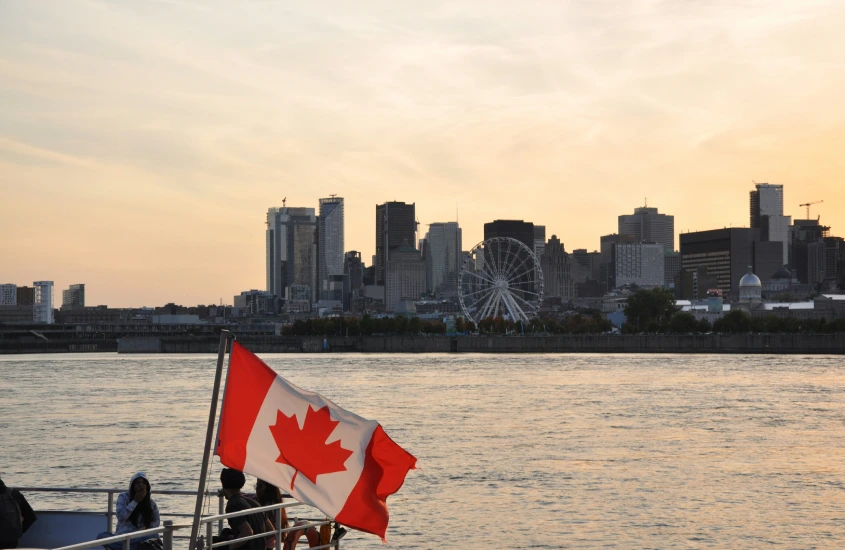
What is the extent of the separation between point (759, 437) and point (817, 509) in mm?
21507

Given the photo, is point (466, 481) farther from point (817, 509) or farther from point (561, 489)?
point (817, 509)

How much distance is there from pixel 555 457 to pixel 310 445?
32.7 m

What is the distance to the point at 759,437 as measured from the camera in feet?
174

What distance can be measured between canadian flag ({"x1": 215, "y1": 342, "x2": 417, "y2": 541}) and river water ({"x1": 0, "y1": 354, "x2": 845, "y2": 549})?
48.7 ft

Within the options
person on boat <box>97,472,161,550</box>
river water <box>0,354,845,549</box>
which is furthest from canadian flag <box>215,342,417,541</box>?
river water <box>0,354,845,549</box>

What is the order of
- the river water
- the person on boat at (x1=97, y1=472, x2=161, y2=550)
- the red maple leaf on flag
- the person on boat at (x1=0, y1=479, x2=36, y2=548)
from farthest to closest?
the river water, the person on boat at (x1=97, y1=472, x2=161, y2=550), the person on boat at (x1=0, y1=479, x2=36, y2=548), the red maple leaf on flag

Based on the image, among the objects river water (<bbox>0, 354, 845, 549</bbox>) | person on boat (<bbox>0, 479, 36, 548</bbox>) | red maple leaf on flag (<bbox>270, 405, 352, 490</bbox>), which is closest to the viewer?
red maple leaf on flag (<bbox>270, 405, 352, 490</bbox>)

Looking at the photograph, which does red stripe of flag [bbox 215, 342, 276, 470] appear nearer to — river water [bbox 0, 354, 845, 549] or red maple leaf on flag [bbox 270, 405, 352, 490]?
red maple leaf on flag [bbox 270, 405, 352, 490]

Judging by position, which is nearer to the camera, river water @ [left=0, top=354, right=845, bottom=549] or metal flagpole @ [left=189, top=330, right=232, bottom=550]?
metal flagpole @ [left=189, top=330, right=232, bottom=550]

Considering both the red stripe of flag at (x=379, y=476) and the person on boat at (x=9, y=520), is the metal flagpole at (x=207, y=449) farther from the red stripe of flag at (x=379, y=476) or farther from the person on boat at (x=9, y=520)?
the person on boat at (x=9, y=520)

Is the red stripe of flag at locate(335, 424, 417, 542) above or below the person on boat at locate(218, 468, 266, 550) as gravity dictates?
above

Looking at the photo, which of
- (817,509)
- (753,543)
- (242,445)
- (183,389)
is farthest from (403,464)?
(183,389)

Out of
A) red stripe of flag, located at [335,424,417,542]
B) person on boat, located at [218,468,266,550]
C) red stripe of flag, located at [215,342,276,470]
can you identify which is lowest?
person on boat, located at [218,468,266,550]

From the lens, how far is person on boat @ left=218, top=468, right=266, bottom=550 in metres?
14.5
